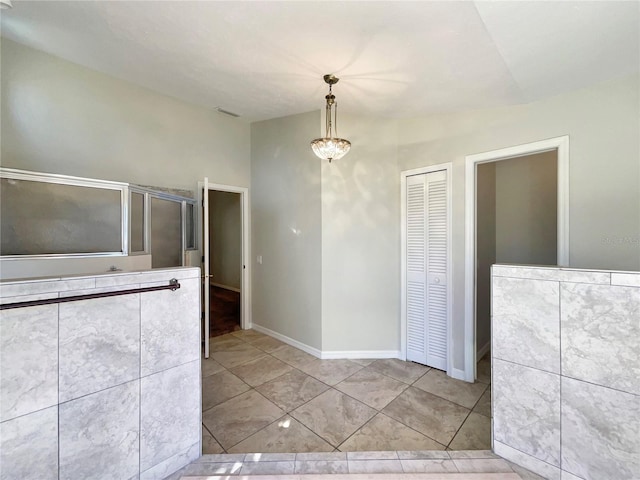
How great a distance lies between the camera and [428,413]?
6.99ft

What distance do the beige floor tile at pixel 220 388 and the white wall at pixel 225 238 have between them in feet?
11.8

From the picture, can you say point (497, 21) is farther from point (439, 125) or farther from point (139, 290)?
point (139, 290)

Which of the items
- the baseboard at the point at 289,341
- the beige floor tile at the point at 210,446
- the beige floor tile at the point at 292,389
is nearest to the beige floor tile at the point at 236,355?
the baseboard at the point at 289,341

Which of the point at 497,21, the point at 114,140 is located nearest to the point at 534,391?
the point at 497,21

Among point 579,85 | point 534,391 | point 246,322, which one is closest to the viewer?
point 534,391

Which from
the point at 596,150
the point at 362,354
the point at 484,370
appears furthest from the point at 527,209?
the point at 362,354

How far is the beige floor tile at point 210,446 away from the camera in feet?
5.74

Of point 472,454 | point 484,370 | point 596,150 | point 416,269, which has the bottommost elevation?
point 484,370

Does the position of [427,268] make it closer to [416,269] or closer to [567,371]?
[416,269]

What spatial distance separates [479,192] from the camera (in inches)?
121

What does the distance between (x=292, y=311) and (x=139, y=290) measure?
226 cm

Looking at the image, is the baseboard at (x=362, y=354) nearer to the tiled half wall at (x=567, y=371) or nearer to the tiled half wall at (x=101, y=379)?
the tiled half wall at (x=567, y=371)

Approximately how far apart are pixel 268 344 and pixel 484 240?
3.15 meters

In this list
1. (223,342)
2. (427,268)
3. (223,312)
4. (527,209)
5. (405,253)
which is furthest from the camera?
(223,312)
